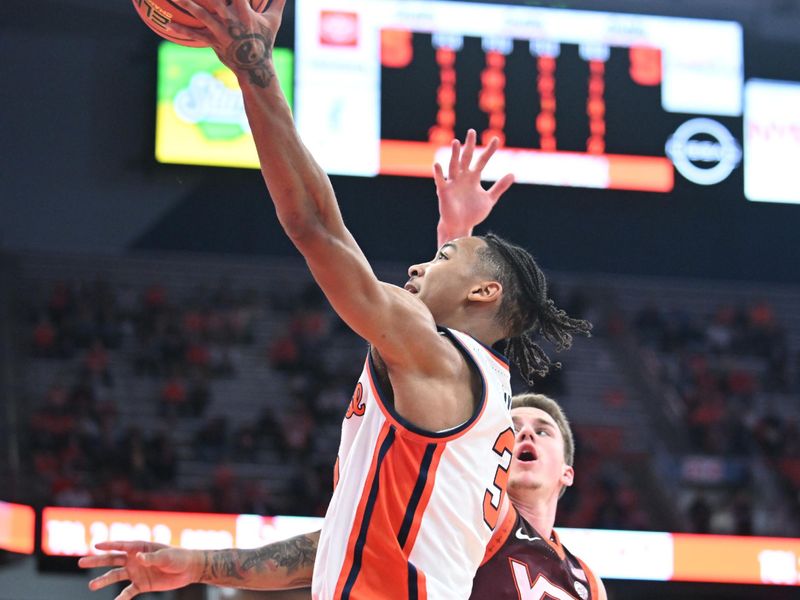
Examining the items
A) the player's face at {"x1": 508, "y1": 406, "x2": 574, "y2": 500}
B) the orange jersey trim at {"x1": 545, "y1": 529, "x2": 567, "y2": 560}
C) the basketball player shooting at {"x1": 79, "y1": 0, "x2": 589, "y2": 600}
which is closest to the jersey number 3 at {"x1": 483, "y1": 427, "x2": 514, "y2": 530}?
the basketball player shooting at {"x1": 79, "y1": 0, "x2": 589, "y2": 600}

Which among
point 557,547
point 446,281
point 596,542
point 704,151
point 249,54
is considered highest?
point 704,151

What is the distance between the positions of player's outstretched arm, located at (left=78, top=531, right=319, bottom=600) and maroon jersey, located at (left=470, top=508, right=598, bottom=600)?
1.87ft

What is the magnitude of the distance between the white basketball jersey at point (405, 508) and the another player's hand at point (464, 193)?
0.93 meters

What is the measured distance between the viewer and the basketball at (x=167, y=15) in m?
2.86

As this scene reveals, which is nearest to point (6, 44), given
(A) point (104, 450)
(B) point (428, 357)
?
(A) point (104, 450)

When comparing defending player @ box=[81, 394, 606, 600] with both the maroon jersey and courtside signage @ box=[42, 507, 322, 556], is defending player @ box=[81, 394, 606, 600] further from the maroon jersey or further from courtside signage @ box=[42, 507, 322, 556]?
courtside signage @ box=[42, 507, 322, 556]

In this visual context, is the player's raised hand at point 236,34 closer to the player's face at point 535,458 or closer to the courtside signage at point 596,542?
the player's face at point 535,458

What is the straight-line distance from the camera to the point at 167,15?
2.92 metres

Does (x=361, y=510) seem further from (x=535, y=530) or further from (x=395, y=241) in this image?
(x=395, y=241)

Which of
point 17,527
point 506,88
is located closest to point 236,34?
point 17,527

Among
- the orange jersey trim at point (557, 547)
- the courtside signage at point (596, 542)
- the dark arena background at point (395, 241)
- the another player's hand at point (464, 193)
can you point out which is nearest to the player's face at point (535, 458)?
the orange jersey trim at point (557, 547)

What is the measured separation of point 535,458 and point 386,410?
53.7 inches

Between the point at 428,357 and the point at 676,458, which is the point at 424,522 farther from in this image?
the point at 676,458

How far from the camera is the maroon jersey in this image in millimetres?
3678
